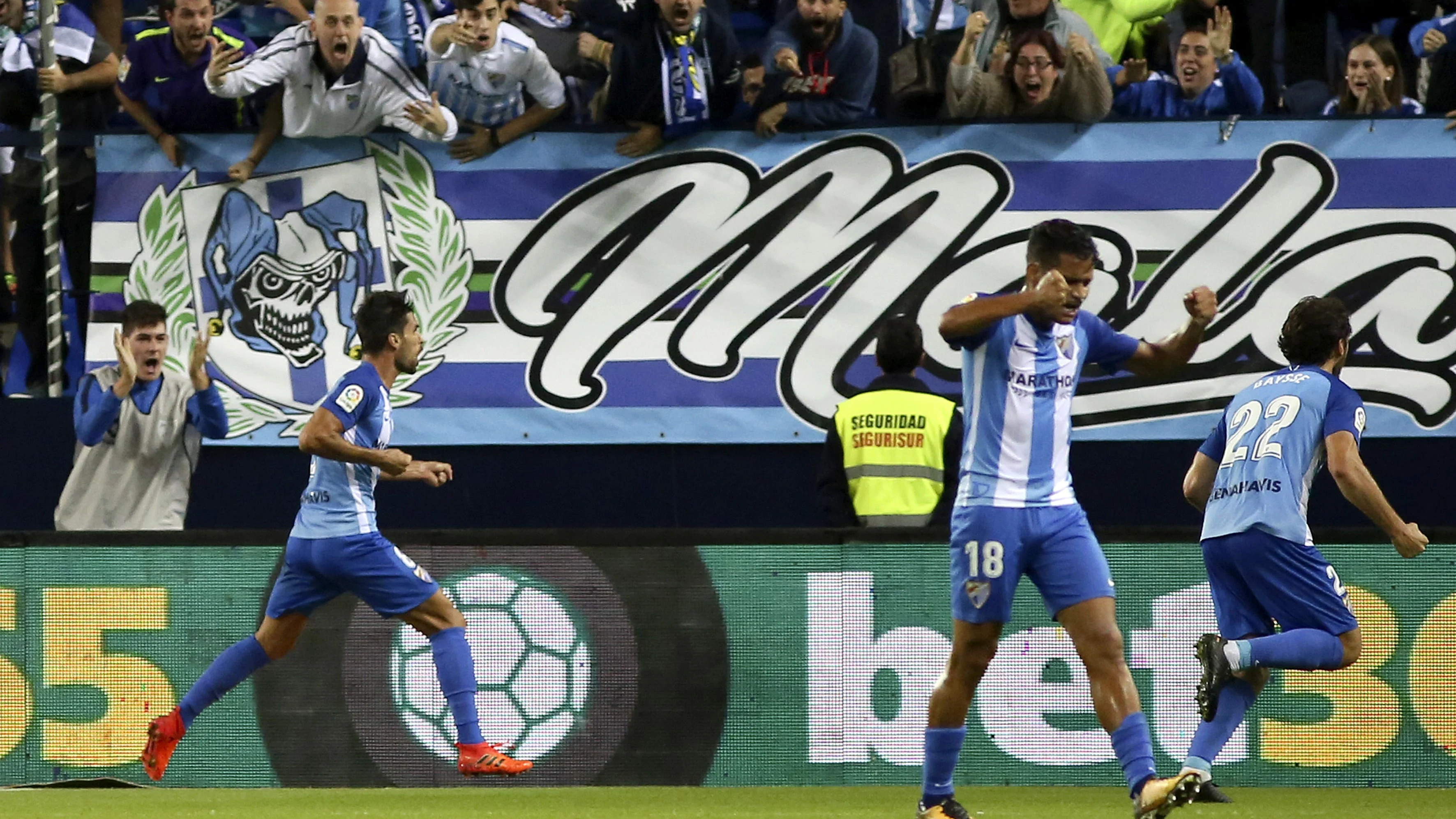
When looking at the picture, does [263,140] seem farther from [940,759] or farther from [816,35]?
[940,759]

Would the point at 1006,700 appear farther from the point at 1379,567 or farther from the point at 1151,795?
the point at 1151,795

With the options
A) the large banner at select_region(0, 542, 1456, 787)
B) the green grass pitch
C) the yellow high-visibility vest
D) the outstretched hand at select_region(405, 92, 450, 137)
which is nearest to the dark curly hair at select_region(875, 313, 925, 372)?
the yellow high-visibility vest

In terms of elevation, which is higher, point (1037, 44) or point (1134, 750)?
point (1037, 44)

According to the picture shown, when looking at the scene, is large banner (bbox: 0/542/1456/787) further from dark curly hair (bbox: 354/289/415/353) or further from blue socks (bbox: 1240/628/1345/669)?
blue socks (bbox: 1240/628/1345/669)

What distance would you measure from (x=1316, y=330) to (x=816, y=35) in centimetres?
408

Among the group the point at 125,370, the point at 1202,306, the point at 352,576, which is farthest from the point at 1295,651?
the point at 125,370

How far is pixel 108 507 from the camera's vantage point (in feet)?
30.7

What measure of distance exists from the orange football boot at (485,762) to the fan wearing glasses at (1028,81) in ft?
14.1

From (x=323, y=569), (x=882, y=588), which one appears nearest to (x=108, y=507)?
(x=323, y=569)

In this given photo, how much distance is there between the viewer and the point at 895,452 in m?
8.32

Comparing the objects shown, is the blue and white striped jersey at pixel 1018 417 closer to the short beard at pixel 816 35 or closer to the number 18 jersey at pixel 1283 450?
the number 18 jersey at pixel 1283 450

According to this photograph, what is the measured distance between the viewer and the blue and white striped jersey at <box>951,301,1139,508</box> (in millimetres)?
6105

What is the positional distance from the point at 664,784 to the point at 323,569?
5.87ft

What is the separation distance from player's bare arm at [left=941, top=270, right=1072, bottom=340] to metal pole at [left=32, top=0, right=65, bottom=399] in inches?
224
